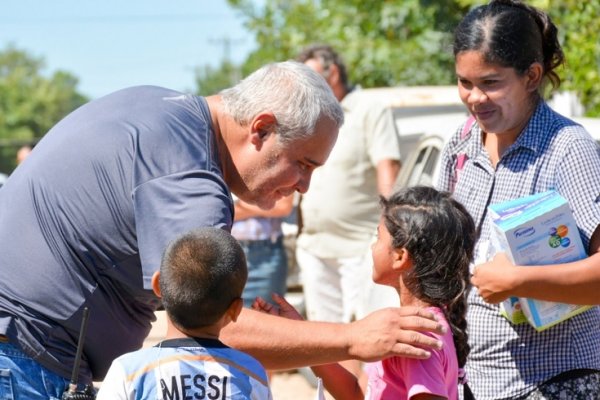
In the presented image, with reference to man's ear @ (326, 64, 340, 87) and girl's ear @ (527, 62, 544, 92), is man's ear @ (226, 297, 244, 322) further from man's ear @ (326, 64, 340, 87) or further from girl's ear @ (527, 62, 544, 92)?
man's ear @ (326, 64, 340, 87)

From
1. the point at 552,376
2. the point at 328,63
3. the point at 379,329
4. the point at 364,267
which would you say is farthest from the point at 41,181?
the point at 328,63

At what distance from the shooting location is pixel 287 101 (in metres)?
3.14

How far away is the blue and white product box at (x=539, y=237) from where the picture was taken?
3236mm

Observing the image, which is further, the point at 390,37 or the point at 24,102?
the point at 24,102

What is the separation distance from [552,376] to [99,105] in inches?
62.8

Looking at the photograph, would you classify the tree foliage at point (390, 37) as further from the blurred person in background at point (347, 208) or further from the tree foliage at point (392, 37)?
the blurred person in background at point (347, 208)

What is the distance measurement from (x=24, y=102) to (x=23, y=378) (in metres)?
65.4

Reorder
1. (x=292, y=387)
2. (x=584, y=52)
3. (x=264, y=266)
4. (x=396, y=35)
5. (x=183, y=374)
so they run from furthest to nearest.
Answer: (x=396, y=35) → (x=292, y=387) → (x=264, y=266) → (x=584, y=52) → (x=183, y=374)

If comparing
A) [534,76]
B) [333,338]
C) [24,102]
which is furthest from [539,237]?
[24,102]

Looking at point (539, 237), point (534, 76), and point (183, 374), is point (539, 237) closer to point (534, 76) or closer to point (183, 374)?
point (534, 76)

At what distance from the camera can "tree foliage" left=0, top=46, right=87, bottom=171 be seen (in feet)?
194

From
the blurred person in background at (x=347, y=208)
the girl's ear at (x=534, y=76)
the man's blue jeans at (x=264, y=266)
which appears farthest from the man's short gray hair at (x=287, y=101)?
the man's blue jeans at (x=264, y=266)

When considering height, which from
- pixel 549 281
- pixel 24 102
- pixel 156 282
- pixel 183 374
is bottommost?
pixel 24 102

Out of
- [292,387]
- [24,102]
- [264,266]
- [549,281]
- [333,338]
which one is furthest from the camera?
[24,102]
